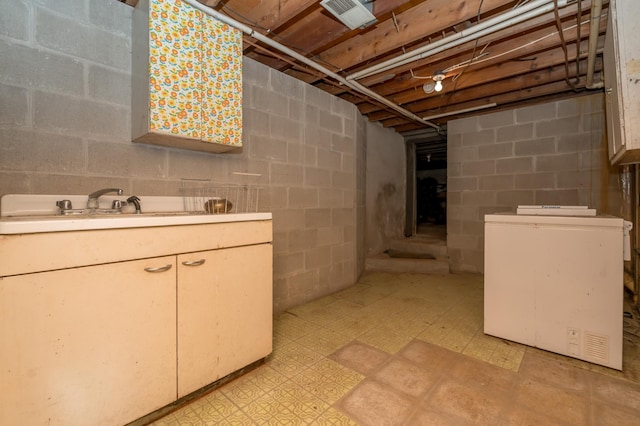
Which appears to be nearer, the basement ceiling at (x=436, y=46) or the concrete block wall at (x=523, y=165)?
the basement ceiling at (x=436, y=46)

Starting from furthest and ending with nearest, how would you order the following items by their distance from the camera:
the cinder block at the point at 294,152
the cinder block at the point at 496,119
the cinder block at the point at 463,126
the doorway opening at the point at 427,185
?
1. the doorway opening at the point at 427,185
2. the cinder block at the point at 463,126
3. the cinder block at the point at 496,119
4. the cinder block at the point at 294,152

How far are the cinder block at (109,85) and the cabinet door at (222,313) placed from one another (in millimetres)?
1078

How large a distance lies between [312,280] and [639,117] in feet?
8.11

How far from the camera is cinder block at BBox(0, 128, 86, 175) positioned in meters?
1.35

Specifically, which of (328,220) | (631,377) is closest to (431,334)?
(631,377)

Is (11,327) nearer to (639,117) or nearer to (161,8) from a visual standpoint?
(161,8)

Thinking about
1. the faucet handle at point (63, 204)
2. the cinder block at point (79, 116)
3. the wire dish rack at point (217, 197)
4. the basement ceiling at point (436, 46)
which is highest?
the basement ceiling at point (436, 46)

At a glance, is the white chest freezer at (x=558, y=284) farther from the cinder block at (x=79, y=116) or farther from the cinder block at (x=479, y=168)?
the cinder block at (x=79, y=116)

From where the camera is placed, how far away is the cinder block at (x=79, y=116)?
1.43 m

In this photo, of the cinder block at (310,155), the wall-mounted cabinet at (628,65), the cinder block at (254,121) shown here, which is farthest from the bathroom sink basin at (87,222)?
the wall-mounted cabinet at (628,65)

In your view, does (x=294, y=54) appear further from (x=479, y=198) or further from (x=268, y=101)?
(x=479, y=198)

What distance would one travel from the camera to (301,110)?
105 inches

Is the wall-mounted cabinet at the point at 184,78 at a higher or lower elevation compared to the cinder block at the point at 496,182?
higher

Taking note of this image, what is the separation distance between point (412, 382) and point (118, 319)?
1414 millimetres
